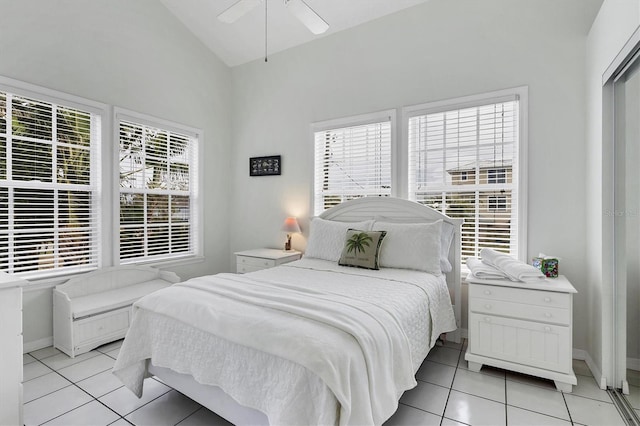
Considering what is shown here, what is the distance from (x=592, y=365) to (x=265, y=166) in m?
3.86

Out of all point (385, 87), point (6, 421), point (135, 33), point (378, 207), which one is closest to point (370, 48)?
point (385, 87)

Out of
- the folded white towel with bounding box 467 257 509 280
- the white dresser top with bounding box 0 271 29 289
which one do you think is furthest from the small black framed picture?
the white dresser top with bounding box 0 271 29 289

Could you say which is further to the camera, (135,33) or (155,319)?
(135,33)

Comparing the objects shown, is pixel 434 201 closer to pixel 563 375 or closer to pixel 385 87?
pixel 385 87

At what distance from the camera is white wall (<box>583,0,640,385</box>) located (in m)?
2.21

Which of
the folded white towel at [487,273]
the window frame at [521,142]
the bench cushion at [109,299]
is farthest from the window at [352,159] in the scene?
the bench cushion at [109,299]

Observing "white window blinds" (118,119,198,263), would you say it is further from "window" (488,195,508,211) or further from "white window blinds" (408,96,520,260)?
"window" (488,195,508,211)

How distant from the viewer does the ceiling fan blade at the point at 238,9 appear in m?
2.41

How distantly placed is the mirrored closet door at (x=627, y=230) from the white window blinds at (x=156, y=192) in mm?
4245

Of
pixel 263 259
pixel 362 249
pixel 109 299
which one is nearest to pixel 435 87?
pixel 362 249

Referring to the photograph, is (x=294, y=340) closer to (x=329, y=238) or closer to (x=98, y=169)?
(x=329, y=238)

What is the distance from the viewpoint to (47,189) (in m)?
3.04

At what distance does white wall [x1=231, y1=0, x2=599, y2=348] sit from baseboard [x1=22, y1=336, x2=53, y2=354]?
2.31 metres

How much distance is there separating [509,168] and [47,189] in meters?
4.20
